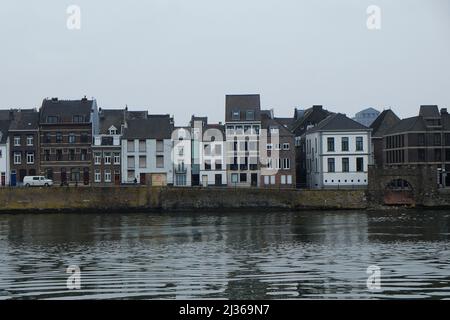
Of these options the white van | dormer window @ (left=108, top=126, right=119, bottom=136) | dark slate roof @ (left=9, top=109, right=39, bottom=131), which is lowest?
the white van

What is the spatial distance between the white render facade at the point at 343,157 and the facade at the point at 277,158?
3108 mm

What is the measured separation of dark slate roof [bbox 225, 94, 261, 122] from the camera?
3420 inches

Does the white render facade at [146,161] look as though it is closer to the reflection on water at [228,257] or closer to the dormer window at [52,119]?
the dormer window at [52,119]

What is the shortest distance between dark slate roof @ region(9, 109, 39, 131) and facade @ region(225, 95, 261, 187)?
22832 millimetres

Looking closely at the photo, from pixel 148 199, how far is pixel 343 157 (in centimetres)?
2331

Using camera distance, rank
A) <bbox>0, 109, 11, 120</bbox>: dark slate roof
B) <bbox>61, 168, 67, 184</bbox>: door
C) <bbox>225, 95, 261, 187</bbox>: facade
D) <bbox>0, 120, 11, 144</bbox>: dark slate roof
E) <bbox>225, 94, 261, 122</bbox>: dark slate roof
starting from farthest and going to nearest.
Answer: <bbox>0, 109, 11, 120</bbox>: dark slate roof
<bbox>0, 120, 11, 144</bbox>: dark slate roof
<bbox>61, 168, 67, 184</bbox>: door
<bbox>225, 94, 261, 122</bbox>: dark slate roof
<bbox>225, 95, 261, 187</bbox>: facade

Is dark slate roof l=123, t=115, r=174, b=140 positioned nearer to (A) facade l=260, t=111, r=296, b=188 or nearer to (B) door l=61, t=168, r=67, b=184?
(B) door l=61, t=168, r=67, b=184

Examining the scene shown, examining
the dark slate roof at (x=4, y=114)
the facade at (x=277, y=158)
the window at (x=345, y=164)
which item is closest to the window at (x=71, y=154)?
the dark slate roof at (x=4, y=114)

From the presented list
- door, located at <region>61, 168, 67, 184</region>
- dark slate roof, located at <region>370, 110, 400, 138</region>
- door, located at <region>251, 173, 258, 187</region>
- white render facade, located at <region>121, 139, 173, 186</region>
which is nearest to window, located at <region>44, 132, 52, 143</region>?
door, located at <region>61, 168, 67, 184</region>

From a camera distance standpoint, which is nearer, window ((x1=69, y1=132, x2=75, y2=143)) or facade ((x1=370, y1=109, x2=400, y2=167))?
window ((x1=69, y1=132, x2=75, y2=143))

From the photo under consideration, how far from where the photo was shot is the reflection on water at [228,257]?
80.1ft

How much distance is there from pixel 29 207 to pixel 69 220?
38.5 feet

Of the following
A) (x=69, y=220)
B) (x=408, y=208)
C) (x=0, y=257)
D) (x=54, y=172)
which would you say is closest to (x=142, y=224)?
(x=69, y=220)
